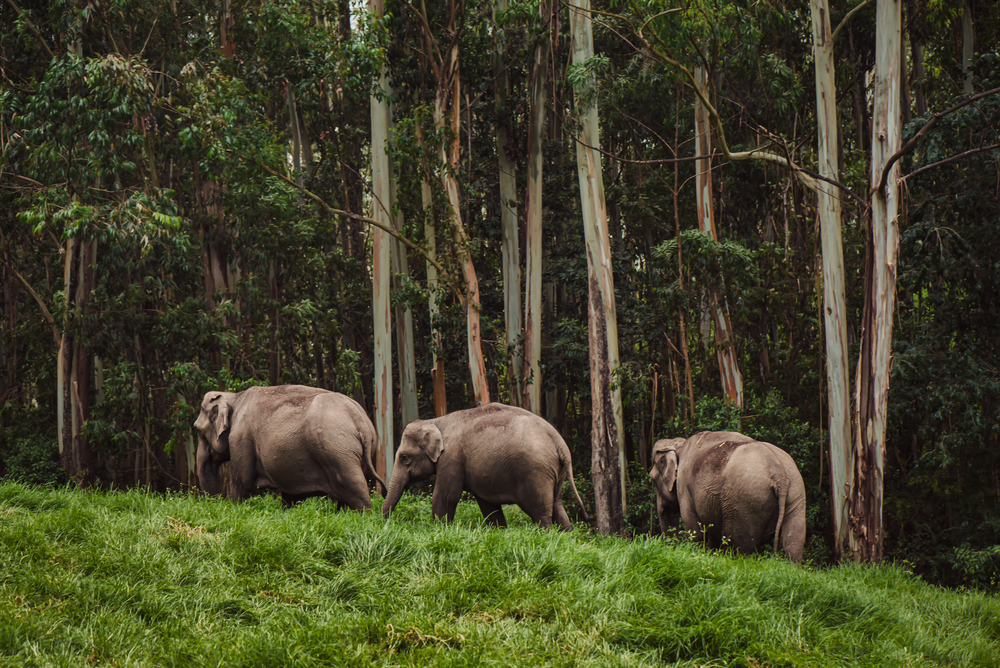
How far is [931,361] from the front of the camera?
10625 mm

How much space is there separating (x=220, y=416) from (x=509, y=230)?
8412mm

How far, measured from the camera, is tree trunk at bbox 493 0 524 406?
49.0ft

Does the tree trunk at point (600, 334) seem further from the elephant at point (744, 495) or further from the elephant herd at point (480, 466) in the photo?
the elephant at point (744, 495)

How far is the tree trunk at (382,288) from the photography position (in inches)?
547

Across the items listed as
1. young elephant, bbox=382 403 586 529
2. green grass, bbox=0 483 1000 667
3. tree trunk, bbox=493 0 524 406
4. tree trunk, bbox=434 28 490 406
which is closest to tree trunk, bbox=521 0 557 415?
tree trunk, bbox=493 0 524 406

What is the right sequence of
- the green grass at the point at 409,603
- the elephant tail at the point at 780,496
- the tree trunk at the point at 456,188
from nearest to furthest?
the green grass at the point at 409,603, the elephant tail at the point at 780,496, the tree trunk at the point at 456,188

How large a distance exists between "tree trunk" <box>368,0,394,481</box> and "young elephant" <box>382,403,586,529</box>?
6146 mm

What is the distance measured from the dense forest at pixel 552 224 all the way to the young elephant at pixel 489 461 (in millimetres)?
3647

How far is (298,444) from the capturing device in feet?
24.6

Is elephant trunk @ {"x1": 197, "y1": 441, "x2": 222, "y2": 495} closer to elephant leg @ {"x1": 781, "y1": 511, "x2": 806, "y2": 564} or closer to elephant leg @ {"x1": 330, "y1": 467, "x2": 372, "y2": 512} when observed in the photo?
elephant leg @ {"x1": 330, "y1": 467, "x2": 372, "y2": 512}

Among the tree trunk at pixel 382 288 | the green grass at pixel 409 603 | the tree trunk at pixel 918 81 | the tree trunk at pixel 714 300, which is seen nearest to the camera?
the green grass at pixel 409 603

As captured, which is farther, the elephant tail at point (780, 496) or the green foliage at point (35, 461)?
the green foliage at point (35, 461)

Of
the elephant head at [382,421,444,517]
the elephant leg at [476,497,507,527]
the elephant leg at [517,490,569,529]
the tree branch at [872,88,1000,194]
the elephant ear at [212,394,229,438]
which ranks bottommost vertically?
the elephant leg at [476,497,507,527]

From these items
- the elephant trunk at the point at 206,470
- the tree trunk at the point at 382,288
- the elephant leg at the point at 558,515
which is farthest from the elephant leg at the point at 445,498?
the tree trunk at the point at 382,288
